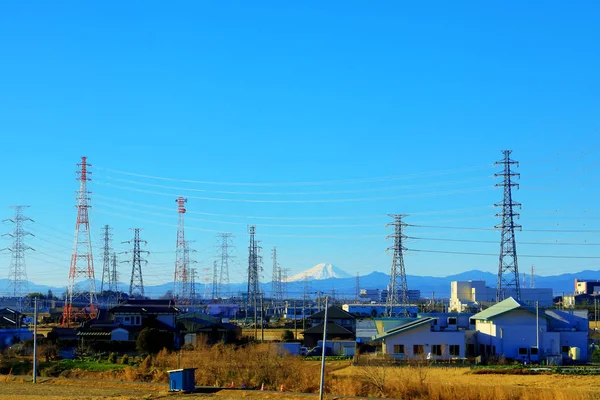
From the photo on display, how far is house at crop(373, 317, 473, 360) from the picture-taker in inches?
1500

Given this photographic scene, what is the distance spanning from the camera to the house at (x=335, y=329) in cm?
4600

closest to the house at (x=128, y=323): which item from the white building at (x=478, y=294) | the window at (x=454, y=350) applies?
the window at (x=454, y=350)

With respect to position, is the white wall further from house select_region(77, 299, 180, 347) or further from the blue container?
the blue container

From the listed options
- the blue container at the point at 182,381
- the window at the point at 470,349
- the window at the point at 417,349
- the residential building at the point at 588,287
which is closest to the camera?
the blue container at the point at 182,381

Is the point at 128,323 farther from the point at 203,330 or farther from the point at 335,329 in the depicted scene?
the point at 335,329

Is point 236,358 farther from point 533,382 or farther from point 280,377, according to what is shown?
point 533,382

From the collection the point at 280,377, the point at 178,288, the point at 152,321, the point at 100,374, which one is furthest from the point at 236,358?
the point at 178,288

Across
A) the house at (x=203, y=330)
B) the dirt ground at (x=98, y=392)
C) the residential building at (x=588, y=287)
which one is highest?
the residential building at (x=588, y=287)

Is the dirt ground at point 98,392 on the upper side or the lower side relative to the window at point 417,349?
lower

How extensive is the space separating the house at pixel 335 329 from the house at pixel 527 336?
1019cm

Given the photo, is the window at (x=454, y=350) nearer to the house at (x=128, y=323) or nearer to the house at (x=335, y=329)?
the house at (x=335, y=329)

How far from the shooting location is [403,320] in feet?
150

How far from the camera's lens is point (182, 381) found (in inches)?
1009

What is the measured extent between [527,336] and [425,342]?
205 inches
